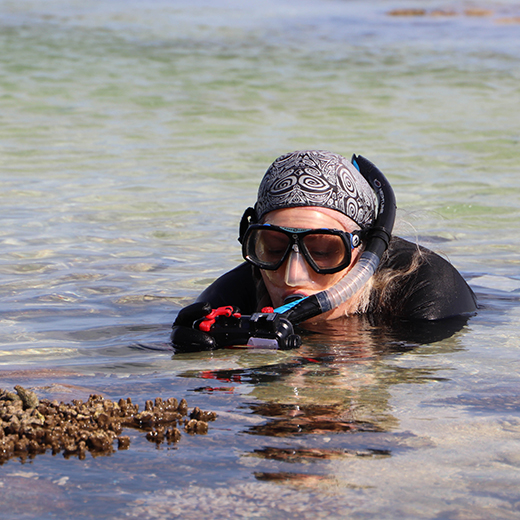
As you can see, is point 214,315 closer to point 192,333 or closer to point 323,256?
point 192,333

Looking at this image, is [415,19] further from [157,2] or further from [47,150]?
[47,150]

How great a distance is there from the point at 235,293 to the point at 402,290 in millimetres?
712

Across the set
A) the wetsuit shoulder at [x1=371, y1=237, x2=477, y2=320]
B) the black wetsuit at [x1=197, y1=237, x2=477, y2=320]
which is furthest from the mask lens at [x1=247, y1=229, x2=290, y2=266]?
the wetsuit shoulder at [x1=371, y1=237, x2=477, y2=320]

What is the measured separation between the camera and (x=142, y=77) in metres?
15.6

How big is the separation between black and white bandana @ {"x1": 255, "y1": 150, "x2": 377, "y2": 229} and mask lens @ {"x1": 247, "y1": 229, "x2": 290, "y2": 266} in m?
0.13

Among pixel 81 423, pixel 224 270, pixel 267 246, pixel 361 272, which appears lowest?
pixel 81 423

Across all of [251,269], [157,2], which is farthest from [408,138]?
[157,2]

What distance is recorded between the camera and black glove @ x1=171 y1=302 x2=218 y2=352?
3.26 meters

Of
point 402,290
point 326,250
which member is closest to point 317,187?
point 326,250

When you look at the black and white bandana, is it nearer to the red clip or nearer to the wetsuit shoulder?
the wetsuit shoulder

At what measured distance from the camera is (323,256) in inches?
136

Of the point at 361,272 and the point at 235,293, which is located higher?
the point at 361,272

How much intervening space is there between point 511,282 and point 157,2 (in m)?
37.2

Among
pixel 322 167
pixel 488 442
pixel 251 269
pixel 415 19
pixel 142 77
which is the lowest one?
pixel 488 442
